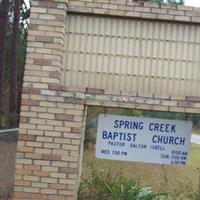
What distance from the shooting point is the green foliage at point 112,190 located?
890 cm

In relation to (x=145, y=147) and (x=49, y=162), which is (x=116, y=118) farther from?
(x=49, y=162)

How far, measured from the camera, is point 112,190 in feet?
30.2

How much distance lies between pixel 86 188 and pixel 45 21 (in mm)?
3557

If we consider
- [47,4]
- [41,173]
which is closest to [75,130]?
[41,173]

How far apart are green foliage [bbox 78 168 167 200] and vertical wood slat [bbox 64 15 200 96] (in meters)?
1.88

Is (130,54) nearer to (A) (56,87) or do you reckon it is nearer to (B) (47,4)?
(A) (56,87)

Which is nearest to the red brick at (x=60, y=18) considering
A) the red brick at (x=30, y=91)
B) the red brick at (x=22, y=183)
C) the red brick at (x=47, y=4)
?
the red brick at (x=47, y=4)

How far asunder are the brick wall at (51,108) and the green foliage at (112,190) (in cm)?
158

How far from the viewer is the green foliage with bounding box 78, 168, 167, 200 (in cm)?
890

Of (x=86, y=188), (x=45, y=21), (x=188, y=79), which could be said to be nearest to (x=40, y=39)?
(x=45, y=21)

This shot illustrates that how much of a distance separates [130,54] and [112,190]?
8.06 ft

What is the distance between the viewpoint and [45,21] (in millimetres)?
7598

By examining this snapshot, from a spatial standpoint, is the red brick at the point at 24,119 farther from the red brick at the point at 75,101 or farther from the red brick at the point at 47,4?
the red brick at the point at 47,4

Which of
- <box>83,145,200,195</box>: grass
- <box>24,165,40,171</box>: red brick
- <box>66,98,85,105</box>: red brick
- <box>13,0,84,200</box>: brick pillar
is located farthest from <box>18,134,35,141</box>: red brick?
<box>83,145,200,195</box>: grass
